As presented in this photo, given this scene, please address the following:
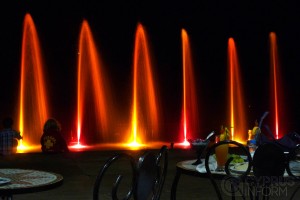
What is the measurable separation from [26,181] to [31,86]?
47.3 feet

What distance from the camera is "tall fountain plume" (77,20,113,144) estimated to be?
18.6 meters

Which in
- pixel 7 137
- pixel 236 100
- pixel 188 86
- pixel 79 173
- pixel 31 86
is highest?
pixel 188 86

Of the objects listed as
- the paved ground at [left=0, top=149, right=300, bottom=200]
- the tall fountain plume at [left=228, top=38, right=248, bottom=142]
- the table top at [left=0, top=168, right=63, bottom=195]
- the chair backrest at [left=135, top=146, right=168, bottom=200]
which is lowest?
the paved ground at [left=0, top=149, right=300, bottom=200]

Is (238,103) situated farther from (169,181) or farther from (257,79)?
(169,181)

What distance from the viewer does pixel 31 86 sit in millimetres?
17391

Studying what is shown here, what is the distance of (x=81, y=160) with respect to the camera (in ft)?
31.9

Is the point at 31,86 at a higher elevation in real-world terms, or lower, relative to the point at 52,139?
higher

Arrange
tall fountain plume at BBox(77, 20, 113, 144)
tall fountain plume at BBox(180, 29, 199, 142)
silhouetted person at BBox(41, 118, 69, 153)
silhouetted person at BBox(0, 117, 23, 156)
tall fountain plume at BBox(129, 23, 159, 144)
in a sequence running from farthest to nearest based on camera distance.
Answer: tall fountain plume at BBox(180, 29, 199, 142), tall fountain plume at BBox(129, 23, 159, 144), tall fountain plume at BBox(77, 20, 113, 144), silhouetted person at BBox(41, 118, 69, 153), silhouetted person at BBox(0, 117, 23, 156)

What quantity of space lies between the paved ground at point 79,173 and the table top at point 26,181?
239 cm

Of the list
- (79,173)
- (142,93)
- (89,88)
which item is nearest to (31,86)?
(89,88)

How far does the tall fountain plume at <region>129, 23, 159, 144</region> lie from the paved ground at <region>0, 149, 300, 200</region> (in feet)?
26.6

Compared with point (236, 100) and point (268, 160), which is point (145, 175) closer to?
point (268, 160)

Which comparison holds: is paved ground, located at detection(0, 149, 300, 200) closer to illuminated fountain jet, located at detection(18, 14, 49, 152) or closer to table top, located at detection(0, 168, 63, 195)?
table top, located at detection(0, 168, 63, 195)

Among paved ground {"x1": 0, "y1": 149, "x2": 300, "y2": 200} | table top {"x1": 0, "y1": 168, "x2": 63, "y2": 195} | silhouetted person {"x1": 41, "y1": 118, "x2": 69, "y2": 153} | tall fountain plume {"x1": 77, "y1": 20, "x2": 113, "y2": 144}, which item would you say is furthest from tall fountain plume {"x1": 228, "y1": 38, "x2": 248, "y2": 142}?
table top {"x1": 0, "y1": 168, "x2": 63, "y2": 195}
